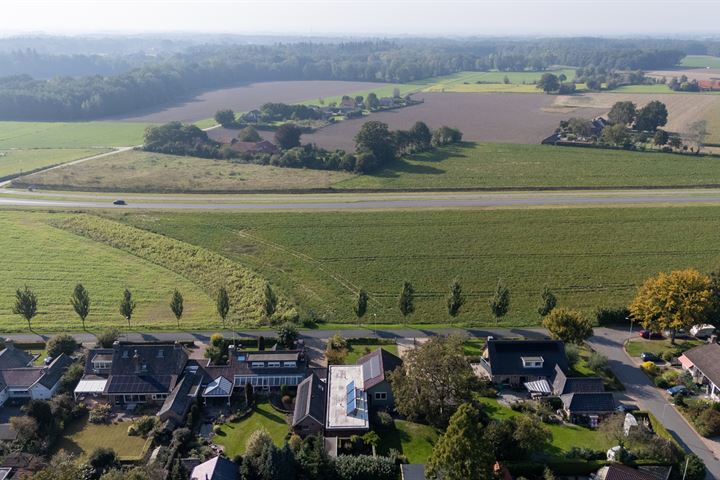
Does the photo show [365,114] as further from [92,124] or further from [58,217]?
[58,217]

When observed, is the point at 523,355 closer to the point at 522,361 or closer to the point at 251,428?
the point at 522,361

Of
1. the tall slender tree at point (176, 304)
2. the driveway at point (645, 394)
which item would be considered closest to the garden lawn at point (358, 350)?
the tall slender tree at point (176, 304)

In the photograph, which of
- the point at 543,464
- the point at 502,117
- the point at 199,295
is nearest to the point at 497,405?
the point at 543,464

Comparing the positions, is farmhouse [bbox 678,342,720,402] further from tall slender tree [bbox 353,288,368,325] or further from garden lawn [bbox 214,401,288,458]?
garden lawn [bbox 214,401,288,458]

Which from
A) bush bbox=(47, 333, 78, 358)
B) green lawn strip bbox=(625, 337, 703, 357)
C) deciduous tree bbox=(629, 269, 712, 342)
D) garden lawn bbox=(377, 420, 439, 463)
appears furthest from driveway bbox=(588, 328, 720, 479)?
bush bbox=(47, 333, 78, 358)

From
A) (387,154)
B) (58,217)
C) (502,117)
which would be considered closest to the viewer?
(58,217)

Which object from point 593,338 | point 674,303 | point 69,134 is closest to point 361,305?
point 593,338
